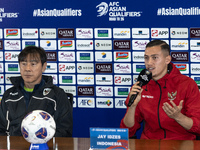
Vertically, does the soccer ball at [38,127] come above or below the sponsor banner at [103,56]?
below

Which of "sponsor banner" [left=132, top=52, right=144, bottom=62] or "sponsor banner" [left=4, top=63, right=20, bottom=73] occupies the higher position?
"sponsor banner" [left=132, top=52, right=144, bottom=62]

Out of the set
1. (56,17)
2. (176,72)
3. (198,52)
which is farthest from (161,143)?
(56,17)

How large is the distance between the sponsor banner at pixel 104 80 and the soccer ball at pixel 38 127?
6.65 ft

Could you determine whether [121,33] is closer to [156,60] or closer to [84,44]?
[84,44]

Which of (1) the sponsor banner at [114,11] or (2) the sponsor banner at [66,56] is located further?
(2) the sponsor banner at [66,56]

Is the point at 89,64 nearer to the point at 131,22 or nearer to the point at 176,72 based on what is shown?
the point at 131,22

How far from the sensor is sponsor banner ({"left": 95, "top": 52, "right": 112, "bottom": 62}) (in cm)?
410

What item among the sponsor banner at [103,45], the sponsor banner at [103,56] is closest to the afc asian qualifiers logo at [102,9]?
the sponsor banner at [103,45]

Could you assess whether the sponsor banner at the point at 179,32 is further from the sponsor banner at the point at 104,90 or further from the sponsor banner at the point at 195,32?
the sponsor banner at the point at 104,90

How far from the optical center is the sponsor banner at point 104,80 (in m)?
4.13

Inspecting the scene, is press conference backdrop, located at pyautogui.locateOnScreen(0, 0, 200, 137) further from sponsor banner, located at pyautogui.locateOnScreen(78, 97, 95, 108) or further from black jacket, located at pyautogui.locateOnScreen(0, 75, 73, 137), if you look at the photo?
black jacket, located at pyautogui.locateOnScreen(0, 75, 73, 137)

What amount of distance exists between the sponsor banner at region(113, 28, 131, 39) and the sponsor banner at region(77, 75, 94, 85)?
0.55 metres

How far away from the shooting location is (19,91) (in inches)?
115

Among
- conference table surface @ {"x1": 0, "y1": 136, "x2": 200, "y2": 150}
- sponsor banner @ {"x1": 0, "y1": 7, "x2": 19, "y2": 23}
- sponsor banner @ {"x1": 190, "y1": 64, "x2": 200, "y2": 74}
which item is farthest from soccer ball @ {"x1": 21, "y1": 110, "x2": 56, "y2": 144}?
sponsor banner @ {"x1": 0, "y1": 7, "x2": 19, "y2": 23}
